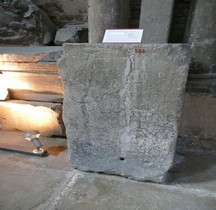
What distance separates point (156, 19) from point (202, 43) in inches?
17.9

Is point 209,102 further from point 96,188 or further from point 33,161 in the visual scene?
point 33,161

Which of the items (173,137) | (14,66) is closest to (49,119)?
(14,66)

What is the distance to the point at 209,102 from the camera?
171 cm

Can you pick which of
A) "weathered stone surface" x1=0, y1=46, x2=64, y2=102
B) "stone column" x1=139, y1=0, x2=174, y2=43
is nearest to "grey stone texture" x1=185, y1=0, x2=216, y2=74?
"stone column" x1=139, y1=0, x2=174, y2=43

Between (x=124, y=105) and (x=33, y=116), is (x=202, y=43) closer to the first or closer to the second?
(x=124, y=105)

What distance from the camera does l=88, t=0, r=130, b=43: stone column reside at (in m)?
1.74

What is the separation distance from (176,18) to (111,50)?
3.40 ft

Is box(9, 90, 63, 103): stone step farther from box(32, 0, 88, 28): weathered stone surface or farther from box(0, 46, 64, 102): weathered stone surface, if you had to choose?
box(32, 0, 88, 28): weathered stone surface

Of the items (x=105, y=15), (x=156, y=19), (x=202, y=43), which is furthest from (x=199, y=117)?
(x=105, y=15)

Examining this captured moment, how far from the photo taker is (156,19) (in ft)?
5.49

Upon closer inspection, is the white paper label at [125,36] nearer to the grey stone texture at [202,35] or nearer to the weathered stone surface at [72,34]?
the grey stone texture at [202,35]

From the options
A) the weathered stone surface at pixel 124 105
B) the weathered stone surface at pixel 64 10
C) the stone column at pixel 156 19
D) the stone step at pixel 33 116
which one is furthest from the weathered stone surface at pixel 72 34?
the weathered stone surface at pixel 124 105

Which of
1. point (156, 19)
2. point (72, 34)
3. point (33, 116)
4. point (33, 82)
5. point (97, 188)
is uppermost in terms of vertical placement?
point (156, 19)

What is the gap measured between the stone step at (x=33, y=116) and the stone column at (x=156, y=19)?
114 centimetres
